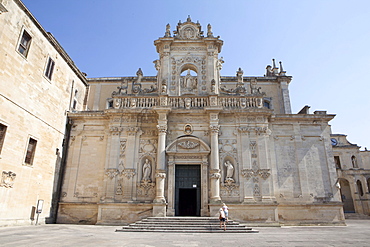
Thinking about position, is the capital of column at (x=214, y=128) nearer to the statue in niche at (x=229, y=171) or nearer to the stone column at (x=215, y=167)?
the stone column at (x=215, y=167)

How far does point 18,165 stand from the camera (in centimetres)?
1459

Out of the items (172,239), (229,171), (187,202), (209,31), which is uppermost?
(209,31)

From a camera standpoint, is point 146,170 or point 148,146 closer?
point 146,170

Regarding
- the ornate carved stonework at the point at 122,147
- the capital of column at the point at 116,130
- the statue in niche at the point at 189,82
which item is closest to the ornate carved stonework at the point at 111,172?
the ornate carved stonework at the point at 122,147

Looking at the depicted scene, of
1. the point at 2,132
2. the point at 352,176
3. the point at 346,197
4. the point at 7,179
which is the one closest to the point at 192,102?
the point at 2,132

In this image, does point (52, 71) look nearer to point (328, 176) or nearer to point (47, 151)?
point (47, 151)

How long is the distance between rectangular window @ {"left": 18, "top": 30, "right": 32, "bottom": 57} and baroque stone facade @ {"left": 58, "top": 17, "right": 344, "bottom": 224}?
593 cm

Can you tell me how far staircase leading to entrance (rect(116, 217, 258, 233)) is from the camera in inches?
528

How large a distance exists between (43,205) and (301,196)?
58.2ft

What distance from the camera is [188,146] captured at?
1822 centimetres

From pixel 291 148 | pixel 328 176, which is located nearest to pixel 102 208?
pixel 291 148

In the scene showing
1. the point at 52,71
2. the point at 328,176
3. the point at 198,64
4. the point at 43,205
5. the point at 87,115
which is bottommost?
the point at 43,205

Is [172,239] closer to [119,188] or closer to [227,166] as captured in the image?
[119,188]

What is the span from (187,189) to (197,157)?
2.42 meters
